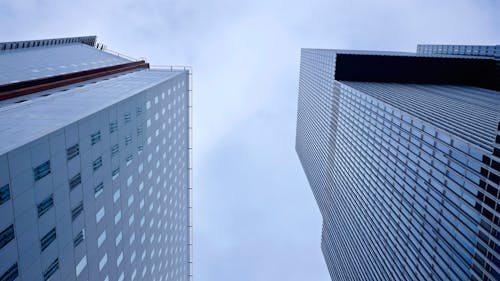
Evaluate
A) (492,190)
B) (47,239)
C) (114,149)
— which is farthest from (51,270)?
(492,190)

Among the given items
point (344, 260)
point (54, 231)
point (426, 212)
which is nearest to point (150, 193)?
point (54, 231)

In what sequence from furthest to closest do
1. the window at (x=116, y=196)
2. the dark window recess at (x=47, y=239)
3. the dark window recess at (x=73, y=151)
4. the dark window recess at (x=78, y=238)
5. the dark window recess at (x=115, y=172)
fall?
the window at (x=116, y=196) < the dark window recess at (x=115, y=172) < the dark window recess at (x=78, y=238) < the dark window recess at (x=73, y=151) < the dark window recess at (x=47, y=239)

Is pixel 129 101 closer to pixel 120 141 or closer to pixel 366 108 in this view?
pixel 120 141

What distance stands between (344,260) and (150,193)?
62.6m

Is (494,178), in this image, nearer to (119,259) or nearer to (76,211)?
(76,211)

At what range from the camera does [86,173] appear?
109ft

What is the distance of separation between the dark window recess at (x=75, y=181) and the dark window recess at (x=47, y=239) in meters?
3.87

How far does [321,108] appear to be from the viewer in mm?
135125

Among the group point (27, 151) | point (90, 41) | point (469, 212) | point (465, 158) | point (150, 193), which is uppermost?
point (90, 41)

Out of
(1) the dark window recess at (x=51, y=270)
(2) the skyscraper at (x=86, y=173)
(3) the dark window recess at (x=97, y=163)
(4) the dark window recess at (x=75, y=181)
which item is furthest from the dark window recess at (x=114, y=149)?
(1) the dark window recess at (x=51, y=270)

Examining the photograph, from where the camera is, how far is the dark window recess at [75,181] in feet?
99.1

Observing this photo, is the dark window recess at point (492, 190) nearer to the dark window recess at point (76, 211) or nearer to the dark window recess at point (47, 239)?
the dark window recess at point (76, 211)

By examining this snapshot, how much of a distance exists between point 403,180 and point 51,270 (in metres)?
49.3

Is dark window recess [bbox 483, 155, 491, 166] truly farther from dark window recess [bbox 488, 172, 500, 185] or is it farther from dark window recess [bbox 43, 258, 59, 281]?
dark window recess [bbox 43, 258, 59, 281]
